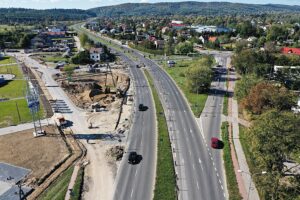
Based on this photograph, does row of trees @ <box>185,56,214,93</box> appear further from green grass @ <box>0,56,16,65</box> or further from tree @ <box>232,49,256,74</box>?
green grass @ <box>0,56,16,65</box>

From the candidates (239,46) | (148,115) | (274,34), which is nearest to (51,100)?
(148,115)

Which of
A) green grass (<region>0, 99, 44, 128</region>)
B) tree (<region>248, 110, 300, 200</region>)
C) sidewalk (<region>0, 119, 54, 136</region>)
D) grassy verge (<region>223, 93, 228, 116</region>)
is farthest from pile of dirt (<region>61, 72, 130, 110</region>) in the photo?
tree (<region>248, 110, 300, 200</region>)

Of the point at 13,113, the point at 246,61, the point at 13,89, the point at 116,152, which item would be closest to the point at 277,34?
the point at 246,61

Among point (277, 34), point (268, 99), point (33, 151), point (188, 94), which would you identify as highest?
point (277, 34)

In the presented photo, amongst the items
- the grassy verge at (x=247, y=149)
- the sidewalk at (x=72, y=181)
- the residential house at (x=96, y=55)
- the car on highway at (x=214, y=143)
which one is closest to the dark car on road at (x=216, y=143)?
the car on highway at (x=214, y=143)

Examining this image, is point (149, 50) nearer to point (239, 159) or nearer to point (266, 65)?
point (266, 65)

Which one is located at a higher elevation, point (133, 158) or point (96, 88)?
point (96, 88)

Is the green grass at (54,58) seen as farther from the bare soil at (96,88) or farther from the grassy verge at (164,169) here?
the grassy verge at (164,169)
